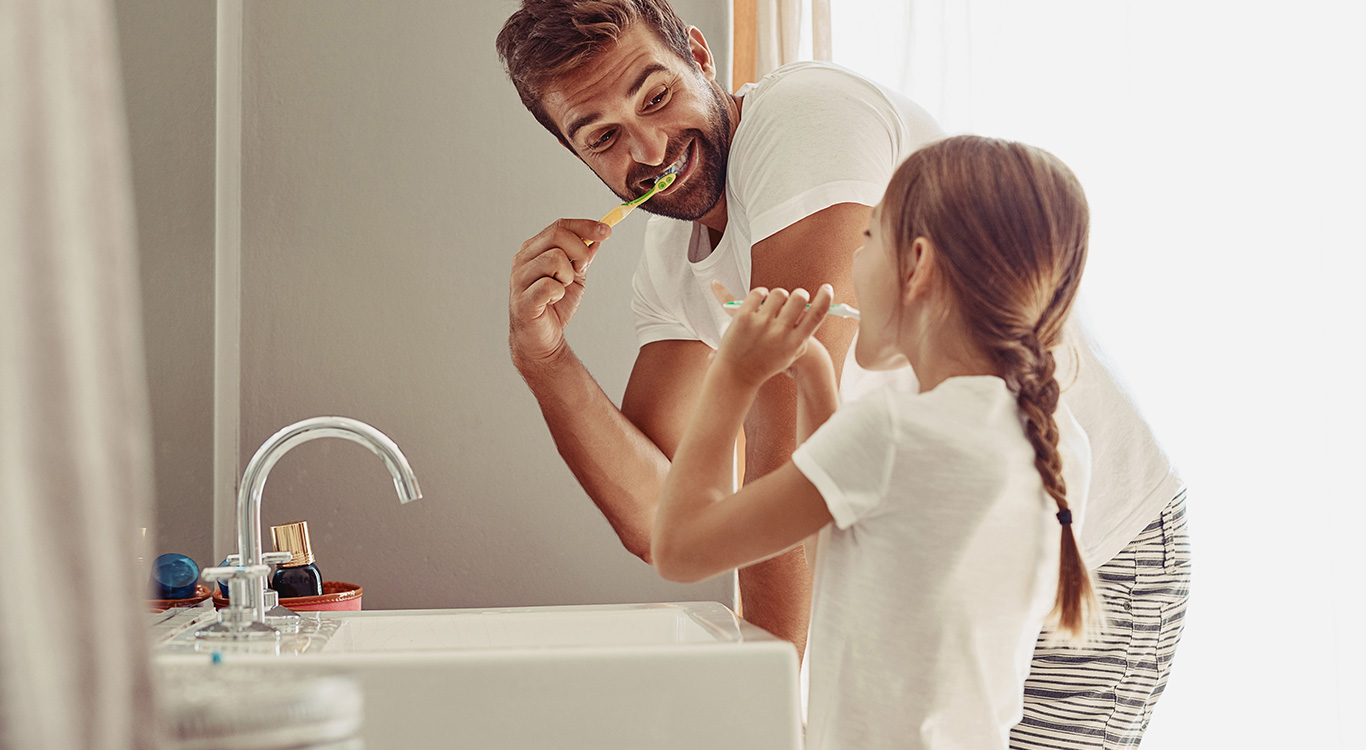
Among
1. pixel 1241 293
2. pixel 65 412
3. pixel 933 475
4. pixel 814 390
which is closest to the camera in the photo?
pixel 65 412

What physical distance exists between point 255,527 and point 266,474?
5 cm

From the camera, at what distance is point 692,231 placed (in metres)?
1.10

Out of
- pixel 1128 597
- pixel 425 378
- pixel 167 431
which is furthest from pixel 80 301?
pixel 425 378

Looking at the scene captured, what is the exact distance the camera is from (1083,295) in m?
0.81

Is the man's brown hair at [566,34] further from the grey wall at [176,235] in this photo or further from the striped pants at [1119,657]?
the striped pants at [1119,657]

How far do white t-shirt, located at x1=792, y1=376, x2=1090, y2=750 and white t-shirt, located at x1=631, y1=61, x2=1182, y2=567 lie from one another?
0.15 metres

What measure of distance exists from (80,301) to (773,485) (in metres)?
0.41

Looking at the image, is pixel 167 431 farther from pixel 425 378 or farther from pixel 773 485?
pixel 773 485

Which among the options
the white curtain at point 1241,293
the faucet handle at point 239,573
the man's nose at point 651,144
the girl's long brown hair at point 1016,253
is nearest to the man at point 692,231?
the man's nose at point 651,144

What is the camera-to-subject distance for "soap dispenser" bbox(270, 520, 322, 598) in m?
1.08

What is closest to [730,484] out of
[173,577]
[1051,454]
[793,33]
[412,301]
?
[1051,454]

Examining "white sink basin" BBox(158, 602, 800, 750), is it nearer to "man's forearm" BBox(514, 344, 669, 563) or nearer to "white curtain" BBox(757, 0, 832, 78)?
"man's forearm" BBox(514, 344, 669, 563)

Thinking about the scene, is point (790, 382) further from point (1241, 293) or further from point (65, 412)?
point (1241, 293)

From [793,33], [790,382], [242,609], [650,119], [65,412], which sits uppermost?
[793,33]
